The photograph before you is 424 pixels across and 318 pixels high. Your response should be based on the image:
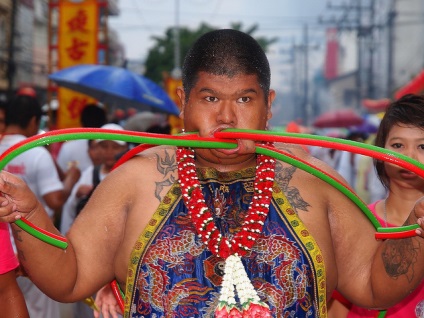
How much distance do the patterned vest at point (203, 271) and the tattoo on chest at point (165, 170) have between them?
3.9 inches

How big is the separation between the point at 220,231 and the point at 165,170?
32 cm

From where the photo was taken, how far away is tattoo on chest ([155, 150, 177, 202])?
2.64 m

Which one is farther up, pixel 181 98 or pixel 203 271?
pixel 181 98

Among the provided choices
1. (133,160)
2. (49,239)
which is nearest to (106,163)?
(133,160)

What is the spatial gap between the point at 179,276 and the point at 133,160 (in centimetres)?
50

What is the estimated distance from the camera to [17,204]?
2.31 m

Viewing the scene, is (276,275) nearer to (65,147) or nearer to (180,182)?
(180,182)

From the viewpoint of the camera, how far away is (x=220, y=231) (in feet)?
8.39

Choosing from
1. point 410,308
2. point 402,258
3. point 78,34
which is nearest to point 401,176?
point 410,308

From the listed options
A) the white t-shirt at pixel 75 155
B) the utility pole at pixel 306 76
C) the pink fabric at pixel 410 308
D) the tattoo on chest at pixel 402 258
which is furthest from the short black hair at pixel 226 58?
the utility pole at pixel 306 76

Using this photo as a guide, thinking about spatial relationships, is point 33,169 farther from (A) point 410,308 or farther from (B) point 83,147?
(A) point 410,308

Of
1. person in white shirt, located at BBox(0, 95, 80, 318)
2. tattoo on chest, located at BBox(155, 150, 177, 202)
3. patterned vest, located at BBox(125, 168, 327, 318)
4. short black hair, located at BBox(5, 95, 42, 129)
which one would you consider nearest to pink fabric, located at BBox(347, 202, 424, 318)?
patterned vest, located at BBox(125, 168, 327, 318)

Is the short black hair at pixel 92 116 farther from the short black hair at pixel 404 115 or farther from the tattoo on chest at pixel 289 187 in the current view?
the tattoo on chest at pixel 289 187

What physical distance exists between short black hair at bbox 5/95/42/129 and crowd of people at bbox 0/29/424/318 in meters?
3.02
